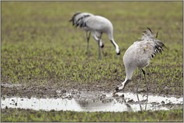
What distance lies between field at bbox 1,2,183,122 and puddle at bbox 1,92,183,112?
1.52ft

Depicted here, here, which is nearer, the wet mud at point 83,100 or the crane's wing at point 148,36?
the wet mud at point 83,100

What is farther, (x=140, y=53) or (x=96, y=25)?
(x=96, y=25)

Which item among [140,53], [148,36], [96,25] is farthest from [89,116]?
[96,25]

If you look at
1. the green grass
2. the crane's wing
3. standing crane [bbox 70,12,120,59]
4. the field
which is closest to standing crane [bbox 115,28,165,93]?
the crane's wing

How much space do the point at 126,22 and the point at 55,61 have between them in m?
8.04

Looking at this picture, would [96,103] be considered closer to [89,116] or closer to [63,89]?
[89,116]

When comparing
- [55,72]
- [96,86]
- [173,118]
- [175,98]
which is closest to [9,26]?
[55,72]

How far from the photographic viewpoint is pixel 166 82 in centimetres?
1101

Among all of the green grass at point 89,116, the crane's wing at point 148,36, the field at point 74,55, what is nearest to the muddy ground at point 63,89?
the field at point 74,55

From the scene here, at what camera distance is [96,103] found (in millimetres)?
Answer: 9492

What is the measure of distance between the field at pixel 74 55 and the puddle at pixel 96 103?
0.46m

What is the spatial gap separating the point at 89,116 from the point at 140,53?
264 cm

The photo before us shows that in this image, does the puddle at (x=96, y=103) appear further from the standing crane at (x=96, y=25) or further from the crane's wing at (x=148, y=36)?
the standing crane at (x=96, y=25)

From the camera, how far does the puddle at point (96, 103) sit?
29.8 feet
